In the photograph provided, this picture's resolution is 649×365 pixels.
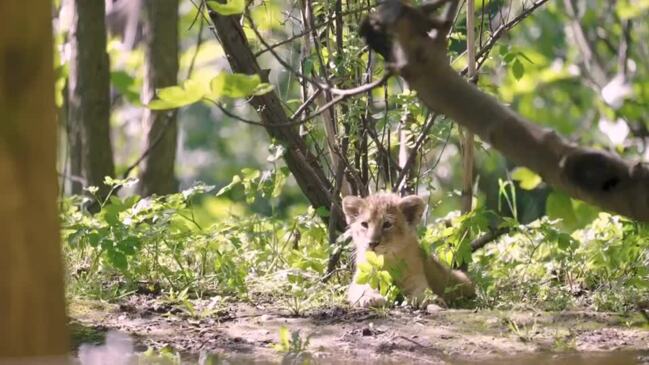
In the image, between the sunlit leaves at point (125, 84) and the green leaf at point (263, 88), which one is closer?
the green leaf at point (263, 88)

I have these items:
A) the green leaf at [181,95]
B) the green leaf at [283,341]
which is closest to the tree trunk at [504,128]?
the green leaf at [181,95]

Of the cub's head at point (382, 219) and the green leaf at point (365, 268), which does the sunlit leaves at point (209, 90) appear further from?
the cub's head at point (382, 219)

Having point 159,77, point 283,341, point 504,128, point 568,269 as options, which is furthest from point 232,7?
point 159,77

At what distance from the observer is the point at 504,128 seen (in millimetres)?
3398

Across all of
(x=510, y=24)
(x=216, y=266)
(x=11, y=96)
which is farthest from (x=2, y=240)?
(x=510, y=24)

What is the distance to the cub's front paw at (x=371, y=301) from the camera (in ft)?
19.7

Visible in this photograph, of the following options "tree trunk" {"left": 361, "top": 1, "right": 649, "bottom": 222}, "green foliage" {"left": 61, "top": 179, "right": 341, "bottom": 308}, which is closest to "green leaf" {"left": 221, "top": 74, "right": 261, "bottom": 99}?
"tree trunk" {"left": 361, "top": 1, "right": 649, "bottom": 222}

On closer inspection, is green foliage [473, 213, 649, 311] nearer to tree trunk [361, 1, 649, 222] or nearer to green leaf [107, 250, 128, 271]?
green leaf [107, 250, 128, 271]

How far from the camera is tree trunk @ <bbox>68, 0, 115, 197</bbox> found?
31.1 feet

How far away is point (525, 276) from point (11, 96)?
4.60 metres

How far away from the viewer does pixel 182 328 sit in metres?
5.56

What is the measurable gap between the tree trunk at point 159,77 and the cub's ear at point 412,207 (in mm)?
3065

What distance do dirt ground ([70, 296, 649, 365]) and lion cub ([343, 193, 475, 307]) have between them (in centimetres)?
51

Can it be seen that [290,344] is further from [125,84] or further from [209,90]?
[125,84]
